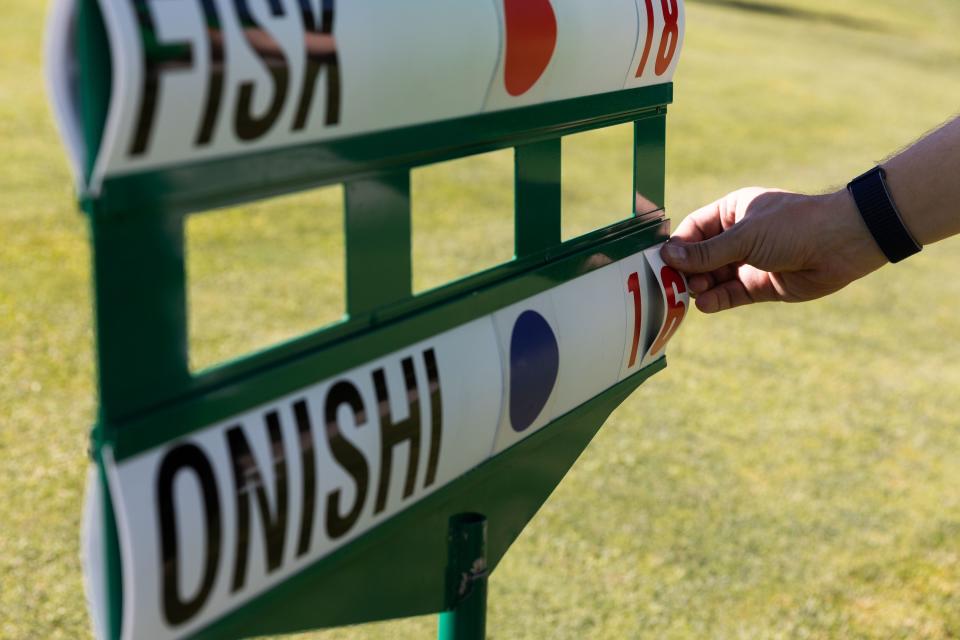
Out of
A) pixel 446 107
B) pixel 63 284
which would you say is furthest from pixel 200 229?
pixel 446 107

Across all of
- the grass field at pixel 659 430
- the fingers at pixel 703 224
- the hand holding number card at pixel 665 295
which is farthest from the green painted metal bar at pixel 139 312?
the grass field at pixel 659 430

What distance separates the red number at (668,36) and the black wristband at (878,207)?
40cm

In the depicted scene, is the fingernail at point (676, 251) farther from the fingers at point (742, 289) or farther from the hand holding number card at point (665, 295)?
the fingers at point (742, 289)

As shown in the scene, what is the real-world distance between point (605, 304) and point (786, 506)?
2.11 meters

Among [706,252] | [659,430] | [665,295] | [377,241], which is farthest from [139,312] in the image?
[659,430]

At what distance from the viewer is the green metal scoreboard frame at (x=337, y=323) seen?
83 centimetres

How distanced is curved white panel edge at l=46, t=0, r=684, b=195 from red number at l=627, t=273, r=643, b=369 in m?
0.33

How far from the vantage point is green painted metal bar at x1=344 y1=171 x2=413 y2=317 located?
1.08 metres

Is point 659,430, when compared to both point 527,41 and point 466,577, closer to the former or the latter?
point 466,577

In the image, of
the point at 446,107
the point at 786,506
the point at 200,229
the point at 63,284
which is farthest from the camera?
the point at 200,229

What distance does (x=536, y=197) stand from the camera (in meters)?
1.40

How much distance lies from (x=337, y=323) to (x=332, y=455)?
0.42 feet

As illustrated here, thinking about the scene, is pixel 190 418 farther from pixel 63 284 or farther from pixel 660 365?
pixel 63 284

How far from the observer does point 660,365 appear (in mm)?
1772
